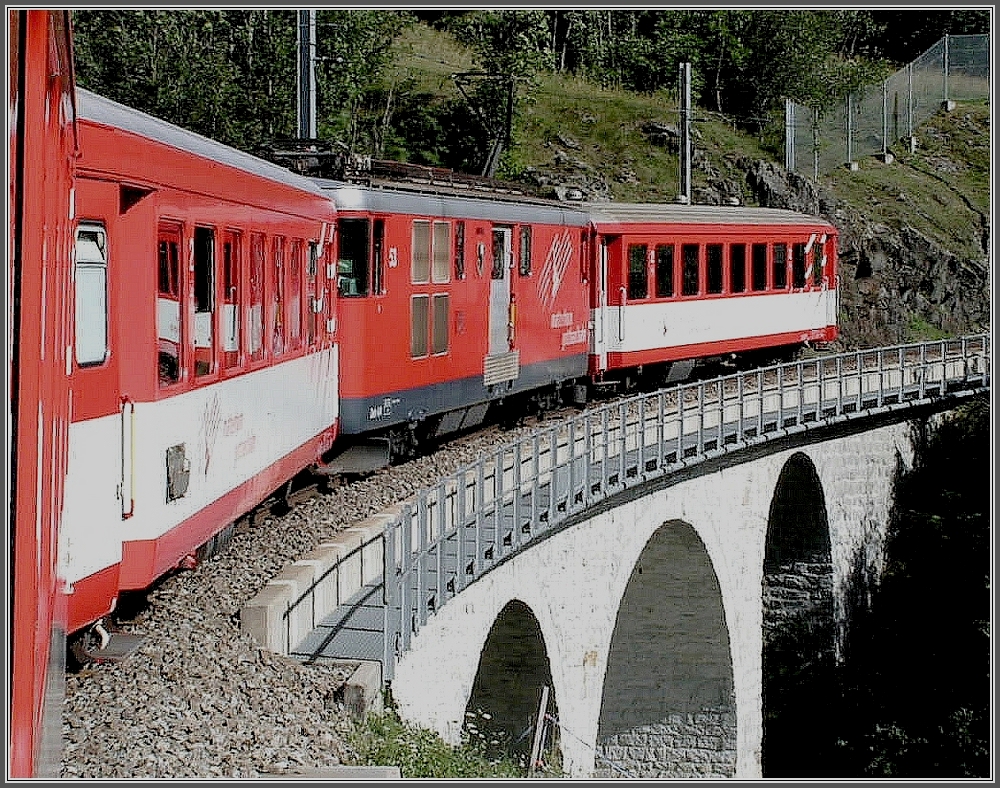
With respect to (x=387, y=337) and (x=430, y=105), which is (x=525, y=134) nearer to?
(x=430, y=105)

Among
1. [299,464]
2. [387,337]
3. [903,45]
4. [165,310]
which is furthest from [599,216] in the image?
[903,45]

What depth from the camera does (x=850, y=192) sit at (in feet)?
151

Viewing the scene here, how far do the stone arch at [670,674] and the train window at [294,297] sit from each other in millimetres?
13054

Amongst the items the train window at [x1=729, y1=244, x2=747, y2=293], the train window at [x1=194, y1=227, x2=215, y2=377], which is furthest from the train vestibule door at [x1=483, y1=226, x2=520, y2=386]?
the train window at [x1=194, y1=227, x2=215, y2=377]

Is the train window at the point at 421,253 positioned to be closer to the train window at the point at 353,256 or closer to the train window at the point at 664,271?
the train window at the point at 353,256

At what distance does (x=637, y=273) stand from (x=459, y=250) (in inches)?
274

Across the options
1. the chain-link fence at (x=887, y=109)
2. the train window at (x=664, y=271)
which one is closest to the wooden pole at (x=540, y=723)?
the train window at (x=664, y=271)

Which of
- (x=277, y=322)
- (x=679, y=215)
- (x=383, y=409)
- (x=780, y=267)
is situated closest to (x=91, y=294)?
(x=277, y=322)

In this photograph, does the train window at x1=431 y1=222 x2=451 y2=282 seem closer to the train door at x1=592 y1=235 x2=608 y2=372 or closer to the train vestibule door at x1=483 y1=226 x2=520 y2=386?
the train vestibule door at x1=483 y1=226 x2=520 y2=386

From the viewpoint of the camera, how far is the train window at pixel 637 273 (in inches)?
886

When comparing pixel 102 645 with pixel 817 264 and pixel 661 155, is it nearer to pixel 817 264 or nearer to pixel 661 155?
pixel 817 264

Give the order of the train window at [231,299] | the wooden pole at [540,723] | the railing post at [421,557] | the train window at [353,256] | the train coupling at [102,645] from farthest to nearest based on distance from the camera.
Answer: the wooden pole at [540,723] → the train window at [353,256] → the railing post at [421,557] → the train window at [231,299] → the train coupling at [102,645]

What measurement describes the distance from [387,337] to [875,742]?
55.8ft

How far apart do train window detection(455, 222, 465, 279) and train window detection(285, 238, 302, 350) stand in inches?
161
